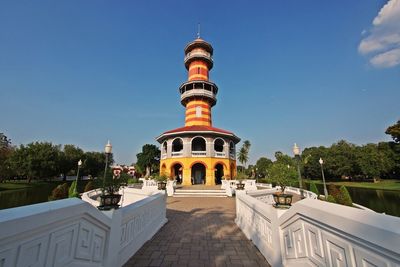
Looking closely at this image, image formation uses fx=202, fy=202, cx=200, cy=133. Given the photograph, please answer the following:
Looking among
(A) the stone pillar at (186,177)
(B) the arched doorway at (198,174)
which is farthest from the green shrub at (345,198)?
(B) the arched doorway at (198,174)

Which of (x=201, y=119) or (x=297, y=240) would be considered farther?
(x=201, y=119)

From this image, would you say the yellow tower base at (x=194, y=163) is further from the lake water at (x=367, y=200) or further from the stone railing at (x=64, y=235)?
the stone railing at (x=64, y=235)

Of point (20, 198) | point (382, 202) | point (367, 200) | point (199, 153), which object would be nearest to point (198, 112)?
point (199, 153)

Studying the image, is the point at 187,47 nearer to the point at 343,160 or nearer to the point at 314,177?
the point at 343,160

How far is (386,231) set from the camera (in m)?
1.60

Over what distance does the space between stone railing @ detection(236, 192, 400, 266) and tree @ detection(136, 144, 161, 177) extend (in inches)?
1861

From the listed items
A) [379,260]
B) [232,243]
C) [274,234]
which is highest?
[379,260]

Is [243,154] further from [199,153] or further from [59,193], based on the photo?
[59,193]

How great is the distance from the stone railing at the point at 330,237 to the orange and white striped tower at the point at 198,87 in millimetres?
26722

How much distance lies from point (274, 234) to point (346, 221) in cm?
253

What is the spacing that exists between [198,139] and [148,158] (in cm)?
2420

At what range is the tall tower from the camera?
87.2 feet

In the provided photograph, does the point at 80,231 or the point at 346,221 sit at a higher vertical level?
the point at 346,221

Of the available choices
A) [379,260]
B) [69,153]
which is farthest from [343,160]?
[69,153]
